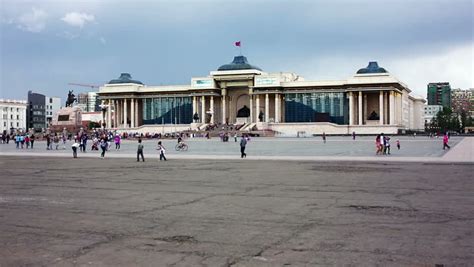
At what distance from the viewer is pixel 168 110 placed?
4429 inches

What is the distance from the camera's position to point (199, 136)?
89562 mm

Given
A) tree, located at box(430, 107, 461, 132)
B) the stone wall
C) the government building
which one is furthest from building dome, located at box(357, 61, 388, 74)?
tree, located at box(430, 107, 461, 132)

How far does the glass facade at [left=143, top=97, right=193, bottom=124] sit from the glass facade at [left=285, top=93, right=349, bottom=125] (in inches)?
812

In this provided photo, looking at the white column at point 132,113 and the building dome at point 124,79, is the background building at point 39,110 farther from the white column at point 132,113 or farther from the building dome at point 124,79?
the white column at point 132,113

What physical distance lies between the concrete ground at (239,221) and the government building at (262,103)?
80088 millimetres

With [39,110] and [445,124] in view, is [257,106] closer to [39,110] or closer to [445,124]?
[445,124]

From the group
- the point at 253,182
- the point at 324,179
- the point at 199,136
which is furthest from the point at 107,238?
the point at 199,136

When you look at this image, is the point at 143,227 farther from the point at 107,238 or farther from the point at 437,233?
the point at 437,233

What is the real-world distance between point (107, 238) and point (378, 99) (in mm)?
96794

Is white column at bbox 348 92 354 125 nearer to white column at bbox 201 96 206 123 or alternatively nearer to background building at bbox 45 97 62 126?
white column at bbox 201 96 206 123

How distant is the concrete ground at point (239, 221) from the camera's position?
24.9 feet

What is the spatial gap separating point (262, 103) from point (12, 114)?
7638 centimetres

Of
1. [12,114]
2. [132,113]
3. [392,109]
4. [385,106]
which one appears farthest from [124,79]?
[392,109]

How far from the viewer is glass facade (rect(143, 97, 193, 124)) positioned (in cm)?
11100
